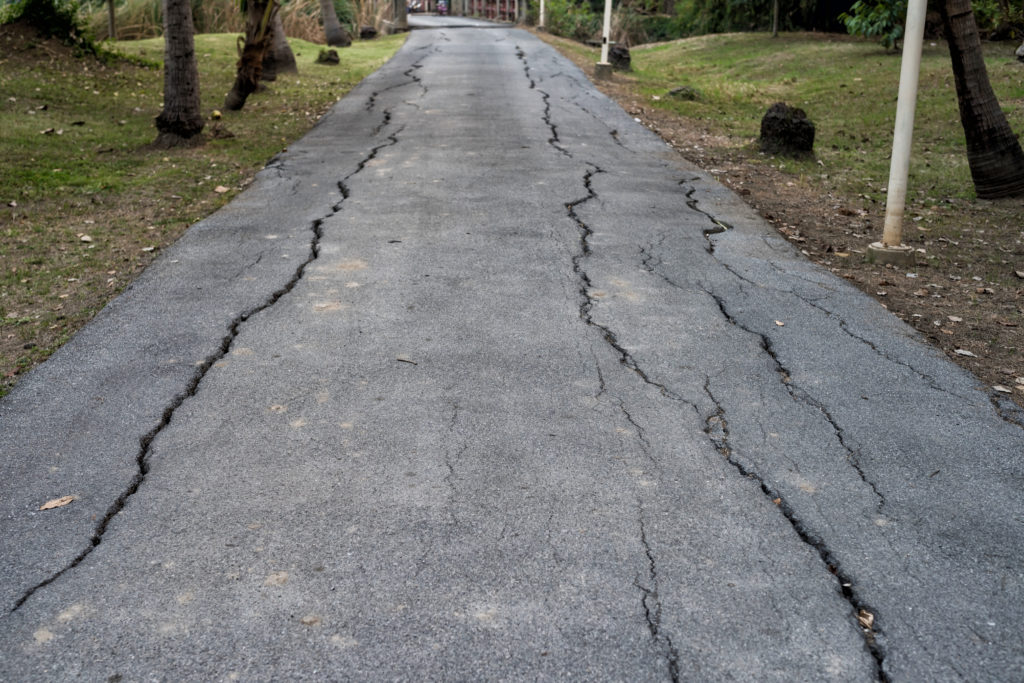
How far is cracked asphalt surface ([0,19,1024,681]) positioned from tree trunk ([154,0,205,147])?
464 cm

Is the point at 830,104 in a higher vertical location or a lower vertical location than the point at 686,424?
higher

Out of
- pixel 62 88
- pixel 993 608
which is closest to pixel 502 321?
pixel 993 608

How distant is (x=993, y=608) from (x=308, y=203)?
6.50 meters

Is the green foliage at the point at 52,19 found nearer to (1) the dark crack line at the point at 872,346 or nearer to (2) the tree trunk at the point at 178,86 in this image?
(2) the tree trunk at the point at 178,86

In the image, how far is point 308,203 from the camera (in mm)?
8016

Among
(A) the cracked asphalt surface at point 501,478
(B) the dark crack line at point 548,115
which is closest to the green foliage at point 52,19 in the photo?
(B) the dark crack line at point 548,115

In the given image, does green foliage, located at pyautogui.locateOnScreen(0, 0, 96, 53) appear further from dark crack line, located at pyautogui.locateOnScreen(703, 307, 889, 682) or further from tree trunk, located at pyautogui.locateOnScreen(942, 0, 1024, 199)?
dark crack line, located at pyautogui.locateOnScreen(703, 307, 889, 682)

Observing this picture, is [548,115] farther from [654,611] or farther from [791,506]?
[654,611]

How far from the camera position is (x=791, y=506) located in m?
3.38

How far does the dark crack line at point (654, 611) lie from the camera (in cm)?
256

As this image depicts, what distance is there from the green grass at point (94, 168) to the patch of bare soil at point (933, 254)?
16.6ft

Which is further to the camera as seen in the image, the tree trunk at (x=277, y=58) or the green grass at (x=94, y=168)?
the tree trunk at (x=277, y=58)

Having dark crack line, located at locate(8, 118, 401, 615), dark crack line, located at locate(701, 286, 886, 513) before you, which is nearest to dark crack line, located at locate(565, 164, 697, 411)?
dark crack line, located at locate(701, 286, 886, 513)

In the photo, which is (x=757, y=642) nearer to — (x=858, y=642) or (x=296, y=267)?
(x=858, y=642)
